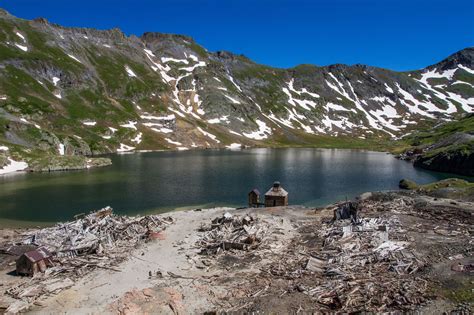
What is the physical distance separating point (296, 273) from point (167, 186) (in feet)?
177

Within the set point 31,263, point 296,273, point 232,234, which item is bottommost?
point 296,273

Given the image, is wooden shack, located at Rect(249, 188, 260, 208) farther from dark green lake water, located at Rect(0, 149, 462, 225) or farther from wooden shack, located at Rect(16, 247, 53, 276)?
wooden shack, located at Rect(16, 247, 53, 276)

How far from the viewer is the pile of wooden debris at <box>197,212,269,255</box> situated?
105ft

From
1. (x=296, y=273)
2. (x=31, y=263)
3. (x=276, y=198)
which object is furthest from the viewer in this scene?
(x=276, y=198)

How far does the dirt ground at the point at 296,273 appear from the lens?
2111 cm

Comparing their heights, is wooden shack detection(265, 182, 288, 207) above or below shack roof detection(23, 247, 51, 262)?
above

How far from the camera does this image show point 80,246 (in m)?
31.9

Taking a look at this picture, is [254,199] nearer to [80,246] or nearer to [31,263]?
[80,246]

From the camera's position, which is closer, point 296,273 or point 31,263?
point 296,273

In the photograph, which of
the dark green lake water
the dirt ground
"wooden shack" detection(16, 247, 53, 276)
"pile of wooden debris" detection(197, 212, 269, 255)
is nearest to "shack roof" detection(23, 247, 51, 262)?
"wooden shack" detection(16, 247, 53, 276)

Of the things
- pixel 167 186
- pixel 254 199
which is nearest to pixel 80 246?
pixel 254 199

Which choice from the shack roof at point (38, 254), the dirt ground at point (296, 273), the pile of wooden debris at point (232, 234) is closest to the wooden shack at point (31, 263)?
the shack roof at point (38, 254)

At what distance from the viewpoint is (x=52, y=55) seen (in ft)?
647

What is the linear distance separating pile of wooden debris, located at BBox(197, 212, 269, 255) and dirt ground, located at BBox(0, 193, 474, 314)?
0.21 metres
